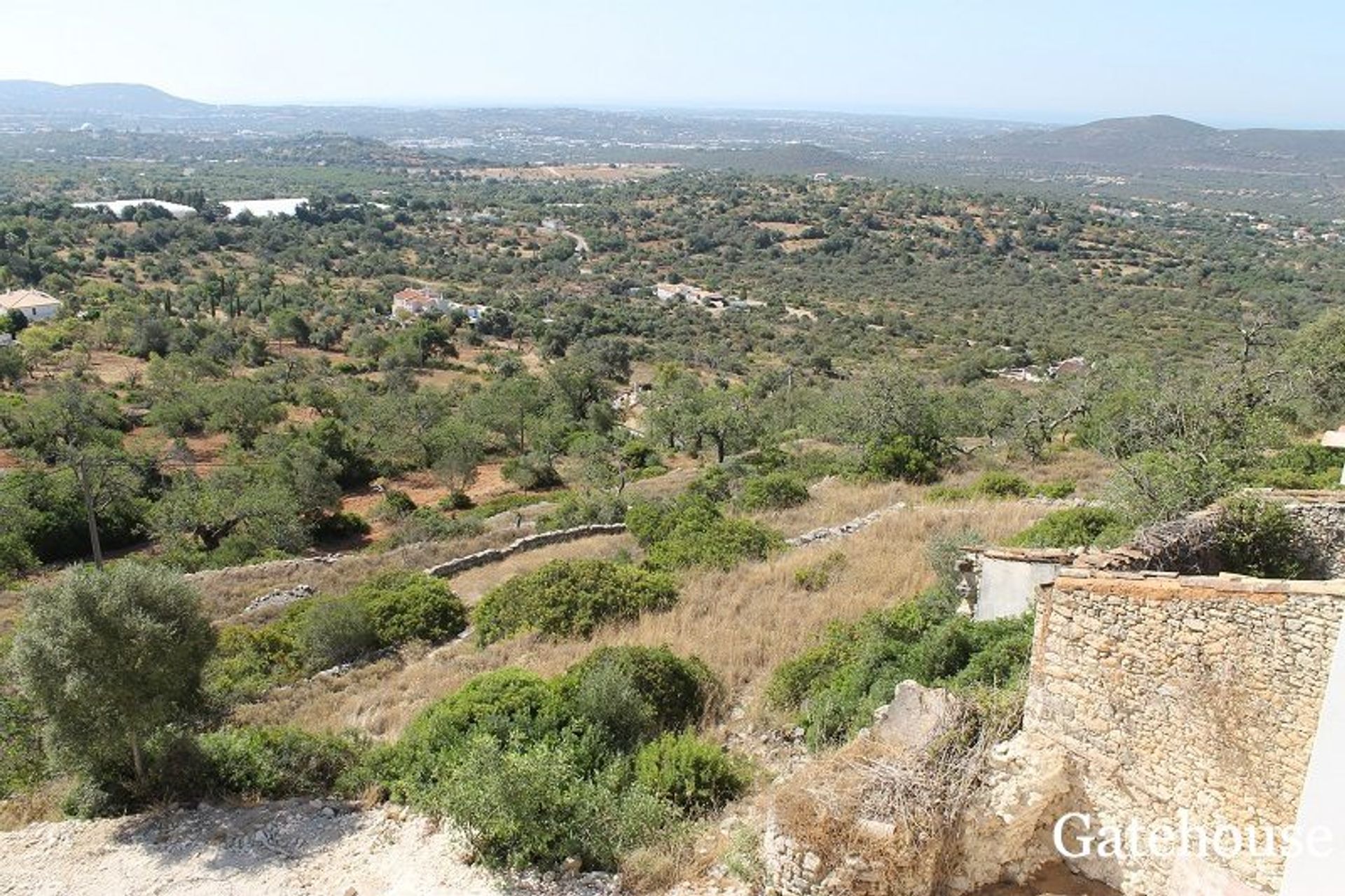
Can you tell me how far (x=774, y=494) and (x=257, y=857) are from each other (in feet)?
44.7

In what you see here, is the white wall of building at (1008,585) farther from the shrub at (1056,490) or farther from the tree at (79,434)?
the tree at (79,434)

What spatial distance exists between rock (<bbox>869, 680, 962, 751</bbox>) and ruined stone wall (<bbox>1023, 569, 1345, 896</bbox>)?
1.90 feet

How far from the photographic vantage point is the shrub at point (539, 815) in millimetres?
7141

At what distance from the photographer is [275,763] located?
8812mm

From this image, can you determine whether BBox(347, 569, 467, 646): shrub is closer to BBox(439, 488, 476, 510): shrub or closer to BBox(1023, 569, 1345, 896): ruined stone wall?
BBox(1023, 569, 1345, 896): ruined stone wall

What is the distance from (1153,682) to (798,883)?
8.69ft

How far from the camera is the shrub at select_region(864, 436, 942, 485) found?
2058 cm

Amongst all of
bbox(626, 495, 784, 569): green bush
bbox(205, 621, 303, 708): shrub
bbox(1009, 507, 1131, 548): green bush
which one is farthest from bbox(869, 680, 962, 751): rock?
bbox(205, 621, 303, 708): shrub

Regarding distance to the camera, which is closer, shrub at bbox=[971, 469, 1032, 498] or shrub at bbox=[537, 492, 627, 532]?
shrub at bbox=[971, 469, 1032, 498]

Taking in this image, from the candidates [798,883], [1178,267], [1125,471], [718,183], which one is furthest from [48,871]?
[718,183]

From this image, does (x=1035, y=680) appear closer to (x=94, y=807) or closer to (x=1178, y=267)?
(x=94, y=807)

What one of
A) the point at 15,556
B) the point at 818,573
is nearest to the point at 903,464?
the point at 818,573

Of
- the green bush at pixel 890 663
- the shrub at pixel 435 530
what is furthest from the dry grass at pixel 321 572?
the green bush at pixel 890 663

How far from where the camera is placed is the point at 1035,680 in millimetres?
6551
